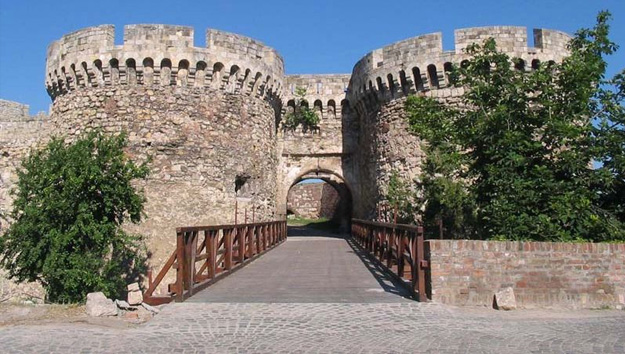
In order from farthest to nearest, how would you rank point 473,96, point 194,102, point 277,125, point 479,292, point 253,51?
point 277,125
point 253,51
point 194,102
point 473,96
point 479,292

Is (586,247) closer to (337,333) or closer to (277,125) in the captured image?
(337,333)

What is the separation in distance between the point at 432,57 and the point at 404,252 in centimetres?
849

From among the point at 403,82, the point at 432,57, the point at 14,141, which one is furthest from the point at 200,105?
the point at 432,57

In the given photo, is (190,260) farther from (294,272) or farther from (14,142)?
(14,142)

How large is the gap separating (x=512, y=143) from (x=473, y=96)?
139cm

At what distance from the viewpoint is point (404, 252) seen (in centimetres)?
643

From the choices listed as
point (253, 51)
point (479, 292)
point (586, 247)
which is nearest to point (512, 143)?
point (586, 247)

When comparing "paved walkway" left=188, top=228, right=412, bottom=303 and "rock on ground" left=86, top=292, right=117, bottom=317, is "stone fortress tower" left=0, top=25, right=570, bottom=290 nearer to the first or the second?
"paved walkway" left=188, top=228, right=412, bottom=303

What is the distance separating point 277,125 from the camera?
1653 cm

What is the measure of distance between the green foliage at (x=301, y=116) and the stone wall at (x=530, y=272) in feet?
37.1

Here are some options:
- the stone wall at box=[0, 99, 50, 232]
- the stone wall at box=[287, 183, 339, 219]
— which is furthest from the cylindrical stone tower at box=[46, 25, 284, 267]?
the stone wall at box=[287, 183, 339, 219]

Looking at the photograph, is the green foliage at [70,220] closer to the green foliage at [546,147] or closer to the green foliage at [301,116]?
the green foliage at [546,147]

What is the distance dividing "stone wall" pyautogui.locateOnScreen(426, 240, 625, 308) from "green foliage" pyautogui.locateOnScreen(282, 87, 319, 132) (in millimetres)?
11296

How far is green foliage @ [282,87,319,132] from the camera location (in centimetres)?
1641
